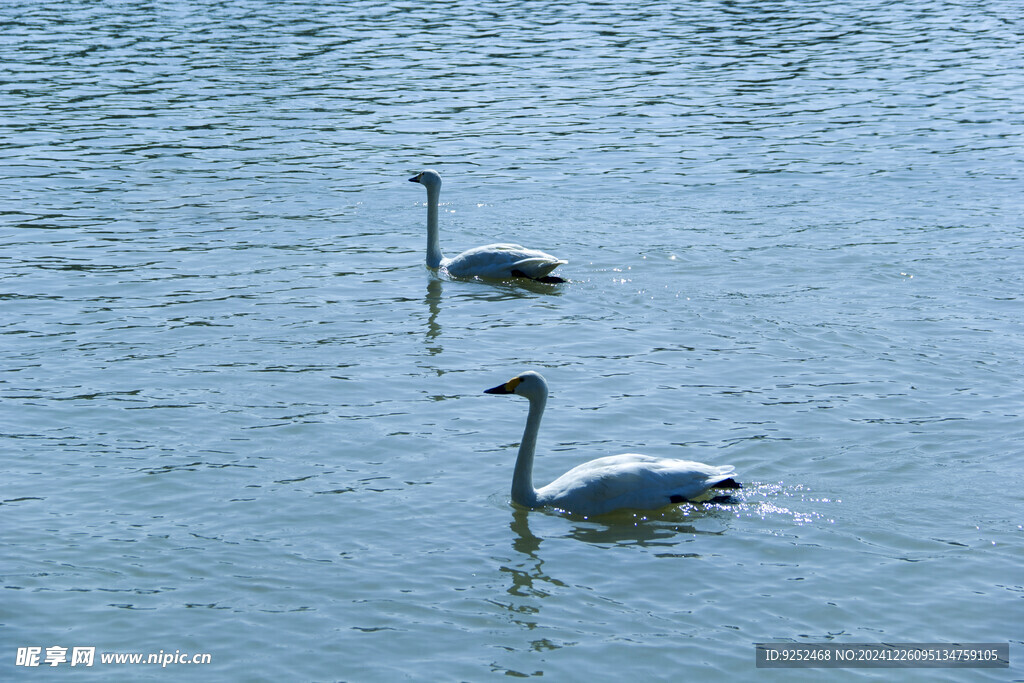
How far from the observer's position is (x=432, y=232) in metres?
18.6

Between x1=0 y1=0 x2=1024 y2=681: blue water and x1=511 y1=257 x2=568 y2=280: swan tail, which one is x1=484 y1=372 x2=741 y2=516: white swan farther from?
x1=511 y1=257 x2=568 y2=280: swan tail

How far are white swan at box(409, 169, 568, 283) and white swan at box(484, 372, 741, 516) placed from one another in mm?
6529

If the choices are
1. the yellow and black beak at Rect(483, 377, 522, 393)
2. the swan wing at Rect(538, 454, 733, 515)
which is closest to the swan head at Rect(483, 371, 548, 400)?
the yellow and black beak at Rect(483, 377, 522, 393)

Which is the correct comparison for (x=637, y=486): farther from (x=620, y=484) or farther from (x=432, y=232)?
(x=432, y=232)

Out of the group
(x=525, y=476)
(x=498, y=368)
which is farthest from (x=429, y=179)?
(x=525, y=476)

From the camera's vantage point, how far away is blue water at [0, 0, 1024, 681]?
30.8 ft

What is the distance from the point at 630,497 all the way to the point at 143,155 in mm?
16207

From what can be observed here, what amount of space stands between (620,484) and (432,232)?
8.45 metres

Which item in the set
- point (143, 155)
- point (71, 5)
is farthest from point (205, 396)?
point (71, 5)

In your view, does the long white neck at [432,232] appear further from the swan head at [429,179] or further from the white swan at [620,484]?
the white swan at [620,484]

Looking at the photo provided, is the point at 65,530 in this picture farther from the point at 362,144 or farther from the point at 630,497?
the point at 362,144

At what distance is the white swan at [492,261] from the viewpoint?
57.3 feet

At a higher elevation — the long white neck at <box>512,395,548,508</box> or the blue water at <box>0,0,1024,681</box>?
the long white neck at <box>512,395,548,508</box>

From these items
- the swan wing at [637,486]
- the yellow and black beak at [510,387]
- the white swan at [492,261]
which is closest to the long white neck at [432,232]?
the white swan at [492,261]
